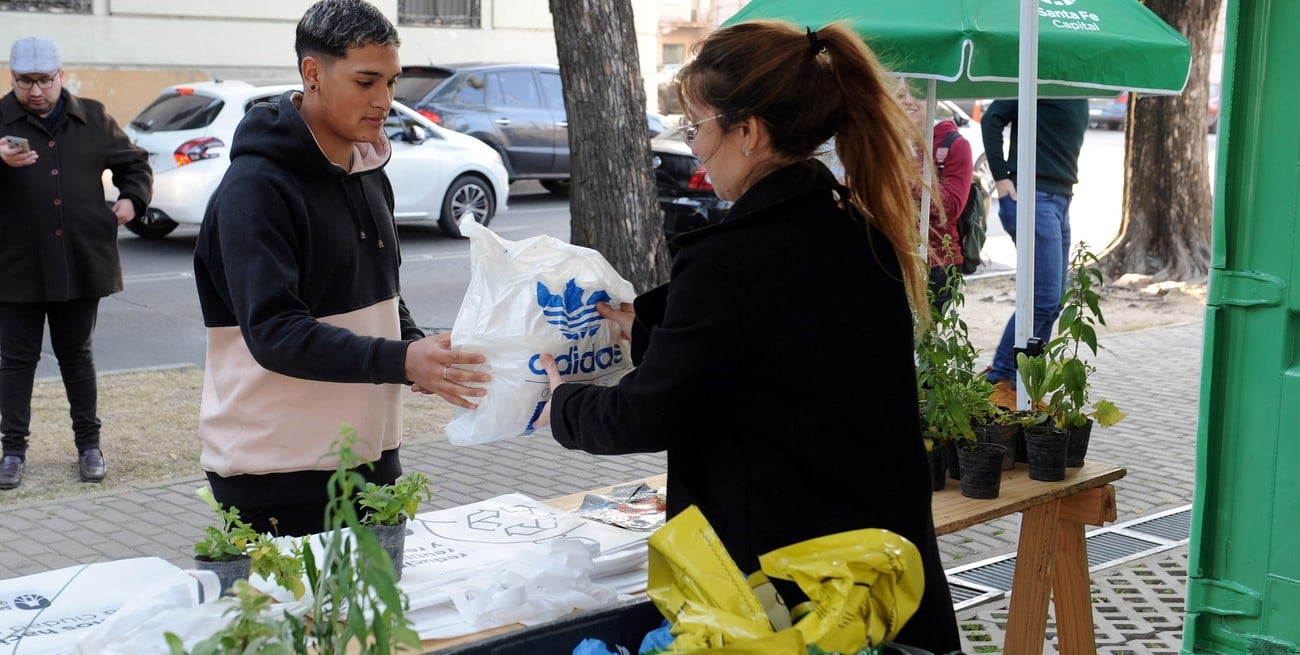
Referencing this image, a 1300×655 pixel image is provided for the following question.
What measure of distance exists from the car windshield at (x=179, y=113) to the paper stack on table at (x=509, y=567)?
1057cm

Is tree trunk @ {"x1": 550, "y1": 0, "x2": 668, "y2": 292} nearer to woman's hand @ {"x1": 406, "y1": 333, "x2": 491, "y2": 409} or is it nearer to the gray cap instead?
the gray cap

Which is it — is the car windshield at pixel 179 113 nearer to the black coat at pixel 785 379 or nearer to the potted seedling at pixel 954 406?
the potted seedling at pixel 954 406

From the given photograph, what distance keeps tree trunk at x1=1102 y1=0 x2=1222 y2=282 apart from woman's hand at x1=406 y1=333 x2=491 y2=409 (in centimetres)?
1016

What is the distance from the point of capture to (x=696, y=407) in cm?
210

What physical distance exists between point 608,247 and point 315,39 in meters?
4.74

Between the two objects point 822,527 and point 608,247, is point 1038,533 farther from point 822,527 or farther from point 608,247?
point 608,247

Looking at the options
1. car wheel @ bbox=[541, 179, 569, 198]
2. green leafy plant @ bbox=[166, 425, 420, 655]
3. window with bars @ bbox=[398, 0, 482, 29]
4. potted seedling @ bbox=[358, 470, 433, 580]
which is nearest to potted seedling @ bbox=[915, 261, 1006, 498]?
potted seedling @ bbox=[358, 470, 433, 580]

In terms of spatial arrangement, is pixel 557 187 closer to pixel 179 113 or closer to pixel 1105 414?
pixel 179 113

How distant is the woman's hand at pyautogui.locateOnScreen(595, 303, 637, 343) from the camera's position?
8.58 ft

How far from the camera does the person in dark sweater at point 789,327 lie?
208 centimetres

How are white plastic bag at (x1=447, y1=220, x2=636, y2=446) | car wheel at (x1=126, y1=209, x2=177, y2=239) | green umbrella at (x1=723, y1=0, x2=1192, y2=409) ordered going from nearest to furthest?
white plastic bag at (x1=447, y1=220, x2=636, y2=446) < green umbrella at (x1=723, y1=0, x2=1192, y2=409) < car wheel at (x1=126, y1=209, x2=177, y2=239)

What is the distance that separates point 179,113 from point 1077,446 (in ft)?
36.4

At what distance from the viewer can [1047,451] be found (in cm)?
371

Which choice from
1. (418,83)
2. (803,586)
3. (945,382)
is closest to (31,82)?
(945,382)
